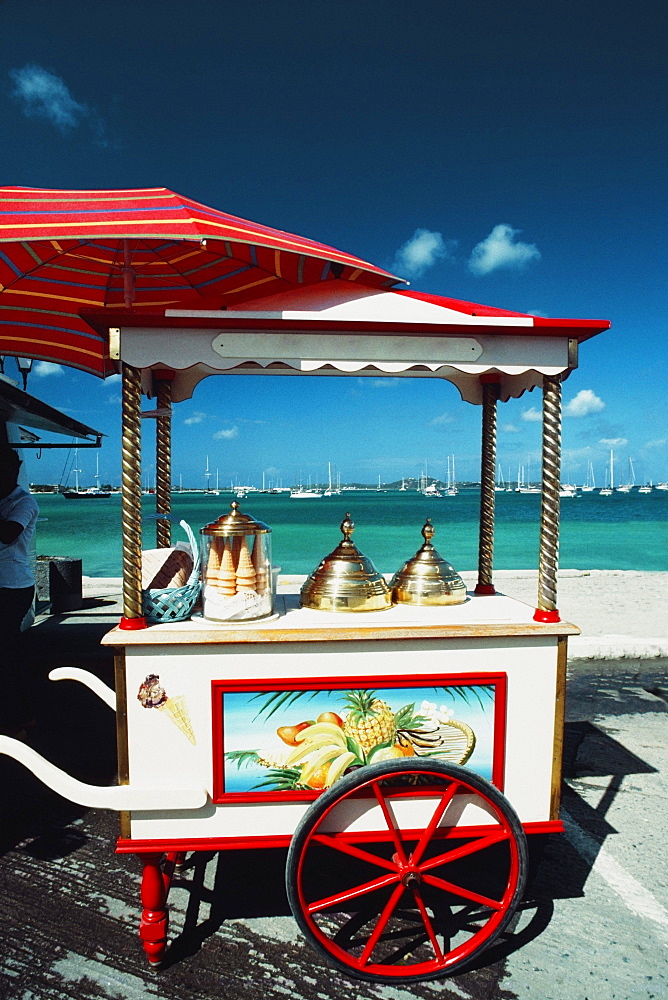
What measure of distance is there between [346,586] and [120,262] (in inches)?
101

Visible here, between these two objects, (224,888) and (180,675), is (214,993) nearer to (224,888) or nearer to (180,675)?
(224,888)

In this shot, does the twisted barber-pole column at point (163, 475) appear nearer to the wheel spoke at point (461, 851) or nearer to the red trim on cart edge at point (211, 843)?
the red trim on cart edge at point (211, 843)

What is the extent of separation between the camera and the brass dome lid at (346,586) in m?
2.50

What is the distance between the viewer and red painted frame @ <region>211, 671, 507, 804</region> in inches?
85.8

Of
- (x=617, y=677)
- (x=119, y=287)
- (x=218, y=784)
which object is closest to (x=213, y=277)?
(x=119, y=287)

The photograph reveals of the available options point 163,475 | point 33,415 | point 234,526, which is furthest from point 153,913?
point 33,415

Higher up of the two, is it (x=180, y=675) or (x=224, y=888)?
(x=180, y=675)

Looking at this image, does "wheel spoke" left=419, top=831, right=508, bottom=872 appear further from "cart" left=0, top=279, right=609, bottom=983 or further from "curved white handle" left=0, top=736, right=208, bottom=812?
"curved white handle" left=0, top=736, right=208, bottom=812

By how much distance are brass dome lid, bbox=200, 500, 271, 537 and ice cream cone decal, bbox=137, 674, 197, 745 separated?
0.61m

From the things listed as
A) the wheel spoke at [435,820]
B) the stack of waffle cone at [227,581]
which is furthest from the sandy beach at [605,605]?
the stack of waffle cone at [227,581]

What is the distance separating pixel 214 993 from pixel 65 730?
282 centimetres

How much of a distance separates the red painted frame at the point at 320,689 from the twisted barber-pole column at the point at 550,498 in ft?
1.13

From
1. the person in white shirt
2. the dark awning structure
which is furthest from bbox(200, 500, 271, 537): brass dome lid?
the dark awning structure

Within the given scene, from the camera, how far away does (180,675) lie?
2.17 m
